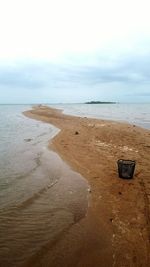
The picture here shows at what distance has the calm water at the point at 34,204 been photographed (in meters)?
5.50

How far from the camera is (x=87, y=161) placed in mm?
12445

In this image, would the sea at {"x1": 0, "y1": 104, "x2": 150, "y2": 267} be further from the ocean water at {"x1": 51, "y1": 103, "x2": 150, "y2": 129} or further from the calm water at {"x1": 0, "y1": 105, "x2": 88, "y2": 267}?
the ocean water at {"x1": 51, "y1": 103, "x2": 150, "y2": 129}

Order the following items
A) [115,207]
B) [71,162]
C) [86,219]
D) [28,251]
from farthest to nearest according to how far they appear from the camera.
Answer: [71,162] → [115,207] → [86,219] → [28,251]

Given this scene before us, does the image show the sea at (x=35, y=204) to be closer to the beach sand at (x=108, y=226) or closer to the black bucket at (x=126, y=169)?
the beach sand at (x=108, y=226)

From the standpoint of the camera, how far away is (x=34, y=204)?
24.7 ft

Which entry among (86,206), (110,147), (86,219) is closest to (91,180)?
(86,206)

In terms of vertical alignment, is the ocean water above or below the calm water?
below

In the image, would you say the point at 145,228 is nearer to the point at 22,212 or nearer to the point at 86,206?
the point at 86,206

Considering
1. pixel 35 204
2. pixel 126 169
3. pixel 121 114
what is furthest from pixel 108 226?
pixel 121 114

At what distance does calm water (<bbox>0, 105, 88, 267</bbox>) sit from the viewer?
18.1 ft

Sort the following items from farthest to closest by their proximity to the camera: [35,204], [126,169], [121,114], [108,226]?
[121,114] → [126,169] → [35,204] → [108,226]

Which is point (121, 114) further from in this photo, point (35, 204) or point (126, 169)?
point (35, 204)

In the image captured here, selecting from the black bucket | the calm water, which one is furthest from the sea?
the black bucket

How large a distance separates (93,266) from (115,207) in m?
2.59
